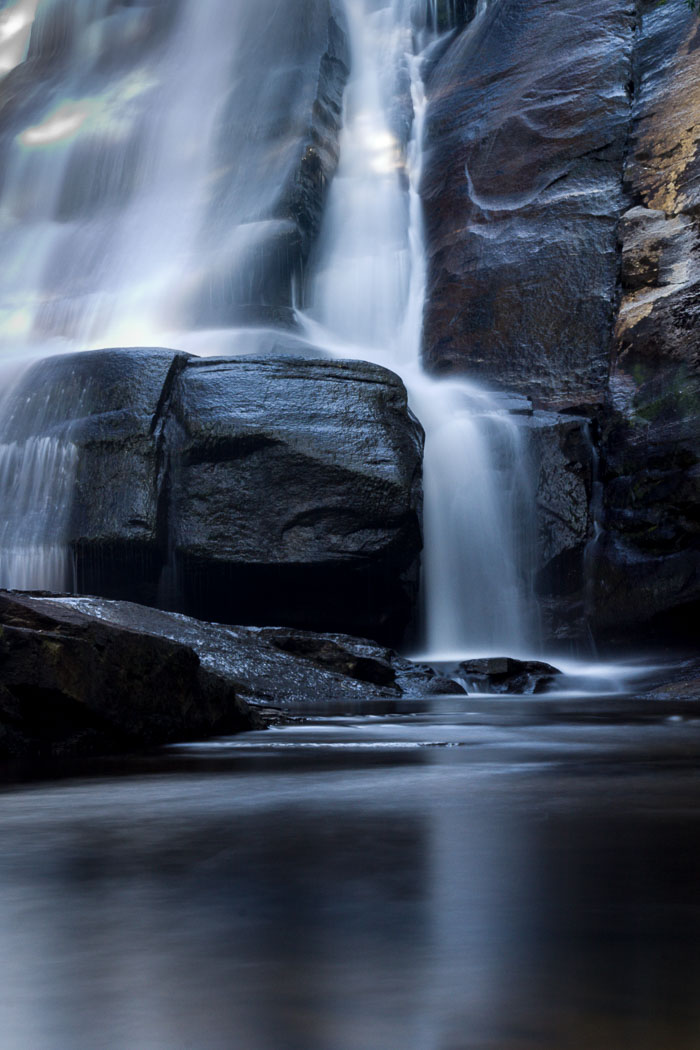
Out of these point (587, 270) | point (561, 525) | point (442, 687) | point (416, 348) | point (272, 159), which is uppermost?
point (272, 159)

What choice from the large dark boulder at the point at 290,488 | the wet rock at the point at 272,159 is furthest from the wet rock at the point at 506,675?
the wet rock at the point at 272,159

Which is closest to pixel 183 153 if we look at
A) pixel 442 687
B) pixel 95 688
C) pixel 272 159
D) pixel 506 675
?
pixel 272 159

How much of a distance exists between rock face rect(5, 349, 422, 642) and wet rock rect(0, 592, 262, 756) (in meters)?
5.16

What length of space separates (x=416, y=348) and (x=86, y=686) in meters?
11.0

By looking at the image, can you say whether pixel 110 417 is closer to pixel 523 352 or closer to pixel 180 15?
pixel 523 352

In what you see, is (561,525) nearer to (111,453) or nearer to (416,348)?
(416,348)

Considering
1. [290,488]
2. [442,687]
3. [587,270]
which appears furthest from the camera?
[587,270]

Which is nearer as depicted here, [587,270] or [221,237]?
[587,270]

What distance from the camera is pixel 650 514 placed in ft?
35.0

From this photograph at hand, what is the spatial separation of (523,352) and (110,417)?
561cm

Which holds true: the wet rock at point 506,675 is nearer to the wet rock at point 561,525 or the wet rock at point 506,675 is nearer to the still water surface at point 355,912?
the wet rock at point 561,525

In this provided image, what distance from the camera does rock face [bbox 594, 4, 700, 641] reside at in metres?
10.5

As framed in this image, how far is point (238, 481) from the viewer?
9.74 meters

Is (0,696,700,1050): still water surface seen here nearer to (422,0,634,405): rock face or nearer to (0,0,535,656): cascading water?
(0,0,535,656): cascading water
